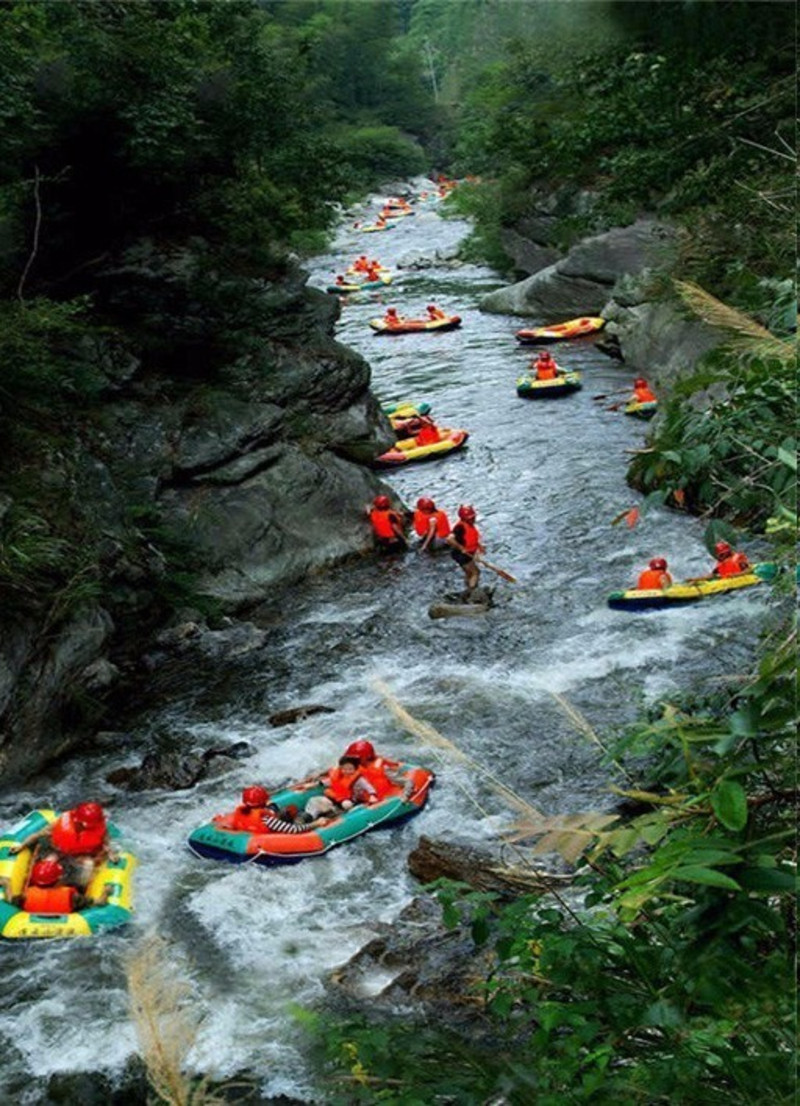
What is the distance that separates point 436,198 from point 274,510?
39831mm

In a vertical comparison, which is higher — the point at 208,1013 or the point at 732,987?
the point at 732,987

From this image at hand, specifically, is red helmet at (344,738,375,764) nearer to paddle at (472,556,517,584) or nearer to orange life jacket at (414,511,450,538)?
paddle at (472,556,517,584)

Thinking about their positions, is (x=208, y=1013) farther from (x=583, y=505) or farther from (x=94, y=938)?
(x=583, y=505)

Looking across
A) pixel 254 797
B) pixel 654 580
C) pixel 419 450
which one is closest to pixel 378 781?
pixel 254 797

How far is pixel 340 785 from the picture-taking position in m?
7.70

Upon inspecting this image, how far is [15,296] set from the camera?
11570mm

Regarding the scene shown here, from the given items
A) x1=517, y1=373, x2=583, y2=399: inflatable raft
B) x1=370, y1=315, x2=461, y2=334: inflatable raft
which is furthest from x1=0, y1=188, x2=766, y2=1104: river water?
x1=370, y1=315, x2=461, y2=334: inflatable raft

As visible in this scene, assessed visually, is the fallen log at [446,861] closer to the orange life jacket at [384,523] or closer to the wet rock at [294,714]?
the wet rock at [294,714]

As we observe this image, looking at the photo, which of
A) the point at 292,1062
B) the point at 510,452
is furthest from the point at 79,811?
the point at 510,452

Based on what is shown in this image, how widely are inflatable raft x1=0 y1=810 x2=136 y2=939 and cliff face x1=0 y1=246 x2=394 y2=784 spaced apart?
1584 millimetres

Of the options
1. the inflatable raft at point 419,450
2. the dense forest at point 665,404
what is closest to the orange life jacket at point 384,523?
the dense forest at point 665,404

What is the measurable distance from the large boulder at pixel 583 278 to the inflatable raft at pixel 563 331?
1426 millimetres

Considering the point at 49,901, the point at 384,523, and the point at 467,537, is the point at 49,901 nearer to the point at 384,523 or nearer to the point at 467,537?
the point at 467,537

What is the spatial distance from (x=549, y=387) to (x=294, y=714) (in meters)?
9.85
